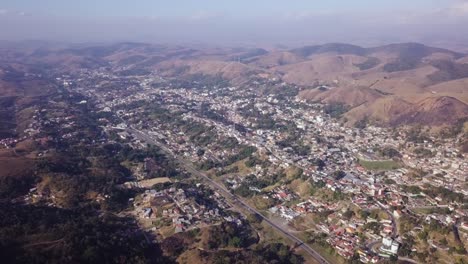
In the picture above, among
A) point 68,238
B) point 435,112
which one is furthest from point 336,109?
point 68,238

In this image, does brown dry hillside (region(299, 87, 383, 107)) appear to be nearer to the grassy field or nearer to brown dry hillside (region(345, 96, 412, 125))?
brown dry hillside (region(345, 96, 412, 125))

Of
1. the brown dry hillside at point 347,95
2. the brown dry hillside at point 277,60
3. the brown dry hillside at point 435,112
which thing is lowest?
the brown dry hillside at point 277,60

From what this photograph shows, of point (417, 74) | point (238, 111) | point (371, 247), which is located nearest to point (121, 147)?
point (238, 111)

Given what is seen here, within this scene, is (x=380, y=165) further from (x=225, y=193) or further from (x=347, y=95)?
(x=347, y=95)

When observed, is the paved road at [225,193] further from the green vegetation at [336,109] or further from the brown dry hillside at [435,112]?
the brown dry hillside at [435,112]

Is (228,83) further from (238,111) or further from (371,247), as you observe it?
(371,247)

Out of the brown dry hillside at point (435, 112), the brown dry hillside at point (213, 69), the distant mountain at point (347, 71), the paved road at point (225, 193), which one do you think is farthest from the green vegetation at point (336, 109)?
the brown dry hillside at point (213, 69)

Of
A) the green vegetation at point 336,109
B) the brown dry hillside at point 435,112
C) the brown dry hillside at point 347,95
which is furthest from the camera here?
the brown dry hillside at point 347,95

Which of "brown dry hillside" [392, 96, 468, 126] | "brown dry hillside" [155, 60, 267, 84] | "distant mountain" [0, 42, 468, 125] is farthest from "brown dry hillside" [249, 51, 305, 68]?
"brown dry hillside" [392, 96, 468, 126]
